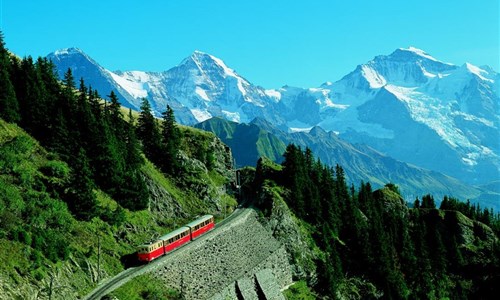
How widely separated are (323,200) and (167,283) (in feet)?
209

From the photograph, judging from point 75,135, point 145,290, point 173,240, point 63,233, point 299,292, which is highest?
point 75,135

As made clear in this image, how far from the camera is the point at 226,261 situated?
261 ft

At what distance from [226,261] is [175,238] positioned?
8.88 metres

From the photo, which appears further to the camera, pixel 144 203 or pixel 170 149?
pixel 170 149

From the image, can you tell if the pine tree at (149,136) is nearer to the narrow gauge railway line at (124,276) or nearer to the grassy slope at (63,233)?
the grassy slope at (63,233)

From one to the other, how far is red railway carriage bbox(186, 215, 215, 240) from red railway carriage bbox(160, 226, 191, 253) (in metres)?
1.70

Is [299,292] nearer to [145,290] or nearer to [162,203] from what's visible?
[162,203]

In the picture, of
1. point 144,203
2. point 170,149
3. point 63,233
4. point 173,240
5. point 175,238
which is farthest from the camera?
point 170,149

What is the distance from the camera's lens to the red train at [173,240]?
6956 centimetres

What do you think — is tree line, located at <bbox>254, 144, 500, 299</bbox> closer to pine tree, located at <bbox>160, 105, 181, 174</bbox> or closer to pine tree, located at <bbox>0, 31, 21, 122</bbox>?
pine tree, located at <bbox>160, 105, 181, 174</bbox>

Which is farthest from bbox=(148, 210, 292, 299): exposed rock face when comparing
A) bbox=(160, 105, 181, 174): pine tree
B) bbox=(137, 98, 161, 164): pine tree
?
bbox=(137, 98, 161, 164): pine tree

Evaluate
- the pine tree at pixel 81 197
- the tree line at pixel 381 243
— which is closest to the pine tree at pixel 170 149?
the tree line at pixel 381 243

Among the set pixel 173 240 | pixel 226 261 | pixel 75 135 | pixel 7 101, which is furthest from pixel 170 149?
pixel 226 261

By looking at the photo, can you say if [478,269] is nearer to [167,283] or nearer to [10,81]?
[167,283]
